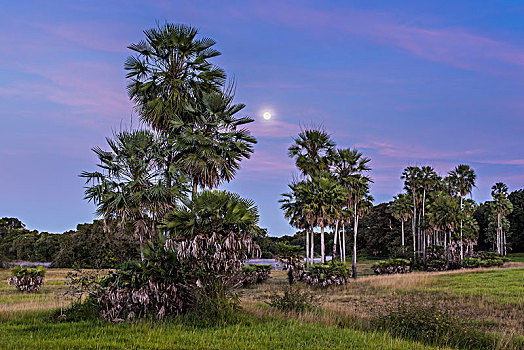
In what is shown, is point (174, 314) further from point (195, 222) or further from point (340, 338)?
point (340, 338)

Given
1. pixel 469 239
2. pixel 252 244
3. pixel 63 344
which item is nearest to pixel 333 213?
pixel 252 244

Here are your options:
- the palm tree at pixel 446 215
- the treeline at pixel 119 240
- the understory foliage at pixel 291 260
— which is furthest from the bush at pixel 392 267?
the understory foliage at pixel 291 260

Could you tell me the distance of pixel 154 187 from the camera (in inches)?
742

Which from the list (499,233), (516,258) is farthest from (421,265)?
(499,233)

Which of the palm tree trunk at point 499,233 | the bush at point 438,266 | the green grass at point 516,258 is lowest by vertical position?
the green grass at point 516,258

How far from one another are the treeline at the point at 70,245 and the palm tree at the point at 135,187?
940 centimetres

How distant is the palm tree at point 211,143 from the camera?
19.2 meters

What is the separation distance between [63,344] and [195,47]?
16.4 meters

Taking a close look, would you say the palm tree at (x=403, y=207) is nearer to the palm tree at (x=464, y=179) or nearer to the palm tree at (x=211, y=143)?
the palm tree at (x=464, y=179)

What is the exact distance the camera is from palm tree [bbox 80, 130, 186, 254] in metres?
18.7

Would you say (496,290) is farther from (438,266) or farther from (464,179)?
(464,179)

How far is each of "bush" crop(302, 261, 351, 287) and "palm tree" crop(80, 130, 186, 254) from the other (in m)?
12.8

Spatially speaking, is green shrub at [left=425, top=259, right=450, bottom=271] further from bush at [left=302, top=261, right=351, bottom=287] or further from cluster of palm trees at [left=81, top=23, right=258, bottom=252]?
cluster of palm trees at [left=81, top=23, right=258, bottom=252]

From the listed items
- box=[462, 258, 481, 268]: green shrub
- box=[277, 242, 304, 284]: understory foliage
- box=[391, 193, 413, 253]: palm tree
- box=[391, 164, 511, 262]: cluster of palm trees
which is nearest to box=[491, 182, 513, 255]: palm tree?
box=[391, 164, 511, 262]: cluster of palm trees
